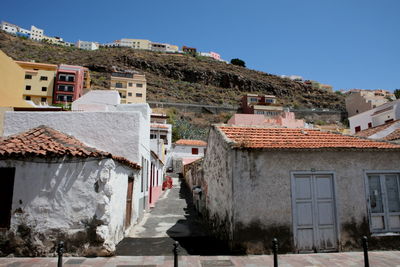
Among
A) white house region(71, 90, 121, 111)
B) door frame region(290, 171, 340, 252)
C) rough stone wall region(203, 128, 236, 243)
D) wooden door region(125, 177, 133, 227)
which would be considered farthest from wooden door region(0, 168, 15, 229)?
door frame region(290, 171, 340, 252)

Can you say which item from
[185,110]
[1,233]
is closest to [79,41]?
[185,110]

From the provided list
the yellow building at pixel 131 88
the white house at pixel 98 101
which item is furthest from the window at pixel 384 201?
the yellow building at pixel 131 88

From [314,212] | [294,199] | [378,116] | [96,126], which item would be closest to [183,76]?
[378,116]

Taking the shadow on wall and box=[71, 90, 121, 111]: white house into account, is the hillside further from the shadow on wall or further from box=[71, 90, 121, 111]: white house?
the shadow on wall

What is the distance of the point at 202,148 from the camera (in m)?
43.8

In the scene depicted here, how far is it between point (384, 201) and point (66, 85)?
6073 centimetres

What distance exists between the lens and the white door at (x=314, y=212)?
8.01 metres

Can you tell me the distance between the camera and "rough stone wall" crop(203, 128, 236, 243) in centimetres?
817

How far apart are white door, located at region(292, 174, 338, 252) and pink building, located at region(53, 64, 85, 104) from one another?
188ft

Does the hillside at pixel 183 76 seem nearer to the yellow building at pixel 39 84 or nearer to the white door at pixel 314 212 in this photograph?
the yellow building at pixel 39 84

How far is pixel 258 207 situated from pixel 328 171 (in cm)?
258

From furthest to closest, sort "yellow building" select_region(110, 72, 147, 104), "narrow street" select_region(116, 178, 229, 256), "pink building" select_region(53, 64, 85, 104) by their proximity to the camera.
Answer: "yellow building" select_region(110, 72, 147, 104)
"pink building" select_region(53, 64, 85, 104)
"narrow street" select_region(116, 178, 229, 256)

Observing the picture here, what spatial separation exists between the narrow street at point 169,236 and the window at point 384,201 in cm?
490

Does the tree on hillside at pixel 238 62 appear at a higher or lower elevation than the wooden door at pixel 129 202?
higher
